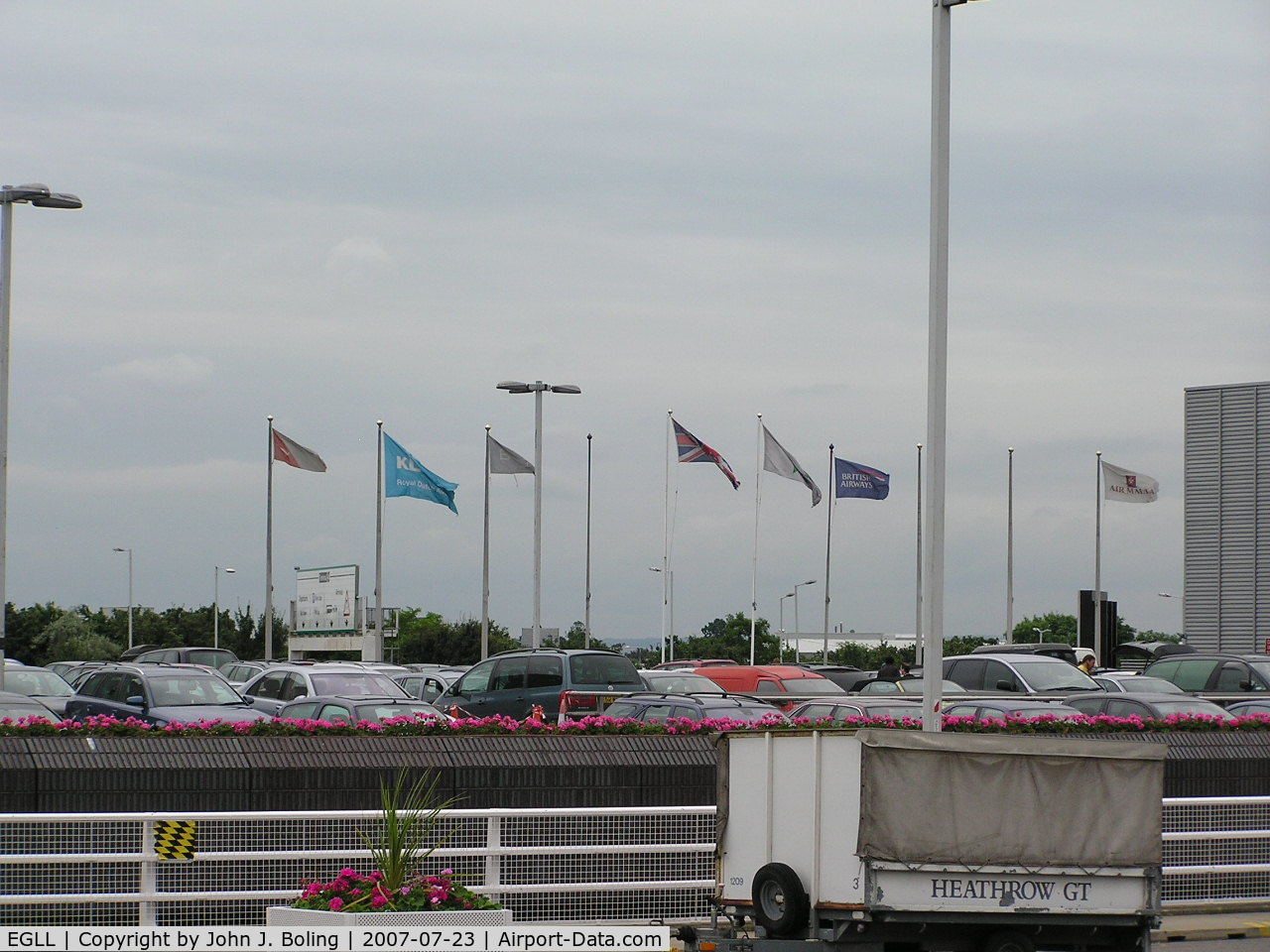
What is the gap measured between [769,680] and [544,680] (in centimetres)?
686

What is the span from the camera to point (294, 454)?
49594 mm

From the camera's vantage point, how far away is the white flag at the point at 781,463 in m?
49.0

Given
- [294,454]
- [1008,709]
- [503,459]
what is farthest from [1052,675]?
[294,454]

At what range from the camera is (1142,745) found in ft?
38.0

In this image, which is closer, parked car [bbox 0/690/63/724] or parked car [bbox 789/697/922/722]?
parked car [bbox 789/697/922/722]

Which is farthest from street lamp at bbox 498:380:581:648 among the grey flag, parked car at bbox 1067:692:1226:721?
parked car at bbox 1067:692:1226:721

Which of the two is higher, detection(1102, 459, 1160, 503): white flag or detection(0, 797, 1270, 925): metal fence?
detection(1102, 459, 1160, 503): white flag

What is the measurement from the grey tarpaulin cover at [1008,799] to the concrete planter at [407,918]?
2447mm

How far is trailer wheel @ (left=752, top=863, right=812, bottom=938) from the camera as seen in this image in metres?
11.0

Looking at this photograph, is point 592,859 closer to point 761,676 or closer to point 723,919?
point 723,919

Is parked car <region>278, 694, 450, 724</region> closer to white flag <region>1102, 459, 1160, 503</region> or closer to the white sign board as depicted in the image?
white flag <region>1102, 459, 1160, 503</region>

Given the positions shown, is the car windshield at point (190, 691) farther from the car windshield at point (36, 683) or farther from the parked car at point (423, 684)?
the parked car at point (423, 684)

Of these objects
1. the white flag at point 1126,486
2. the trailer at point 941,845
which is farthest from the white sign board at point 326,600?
the trailer at point 941,845

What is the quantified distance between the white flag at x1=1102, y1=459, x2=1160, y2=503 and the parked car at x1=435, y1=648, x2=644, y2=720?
31491mm
